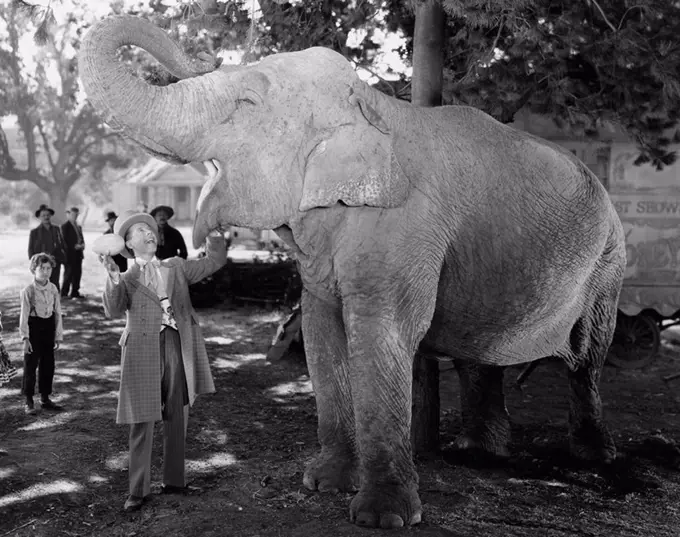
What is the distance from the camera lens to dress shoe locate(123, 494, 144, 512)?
564 cm

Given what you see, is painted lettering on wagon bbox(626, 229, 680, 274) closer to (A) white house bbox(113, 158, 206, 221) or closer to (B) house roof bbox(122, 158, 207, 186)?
(A) white house bbox(113, 158, 206, 221)

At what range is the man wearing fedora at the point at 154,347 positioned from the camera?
5.61 meters

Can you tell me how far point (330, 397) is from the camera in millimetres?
6023

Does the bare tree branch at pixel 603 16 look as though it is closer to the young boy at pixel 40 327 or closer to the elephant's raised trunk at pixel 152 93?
the elephant's raised trunk at pixel 152 93

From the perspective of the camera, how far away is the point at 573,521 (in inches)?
220

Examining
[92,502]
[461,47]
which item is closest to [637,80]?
[461,47]

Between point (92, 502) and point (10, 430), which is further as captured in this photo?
point (10, 430)

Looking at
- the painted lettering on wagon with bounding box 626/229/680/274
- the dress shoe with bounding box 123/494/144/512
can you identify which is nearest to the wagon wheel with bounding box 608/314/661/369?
the painted lettering on wagon with bounding box 626/229/680/274

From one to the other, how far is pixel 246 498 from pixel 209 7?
4256 mm

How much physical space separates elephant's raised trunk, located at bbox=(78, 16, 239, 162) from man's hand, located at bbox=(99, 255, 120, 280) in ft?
2.42

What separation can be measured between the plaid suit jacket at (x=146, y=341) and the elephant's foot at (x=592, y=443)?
2.98 m

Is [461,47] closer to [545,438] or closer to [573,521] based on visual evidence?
[545,438]

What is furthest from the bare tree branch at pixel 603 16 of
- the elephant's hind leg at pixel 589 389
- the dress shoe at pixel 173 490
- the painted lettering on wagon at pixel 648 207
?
the dress shoe at pixel 173 490

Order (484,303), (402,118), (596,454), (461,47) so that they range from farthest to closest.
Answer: (461,47)
(596,454)
(484,303)
(402,118)
